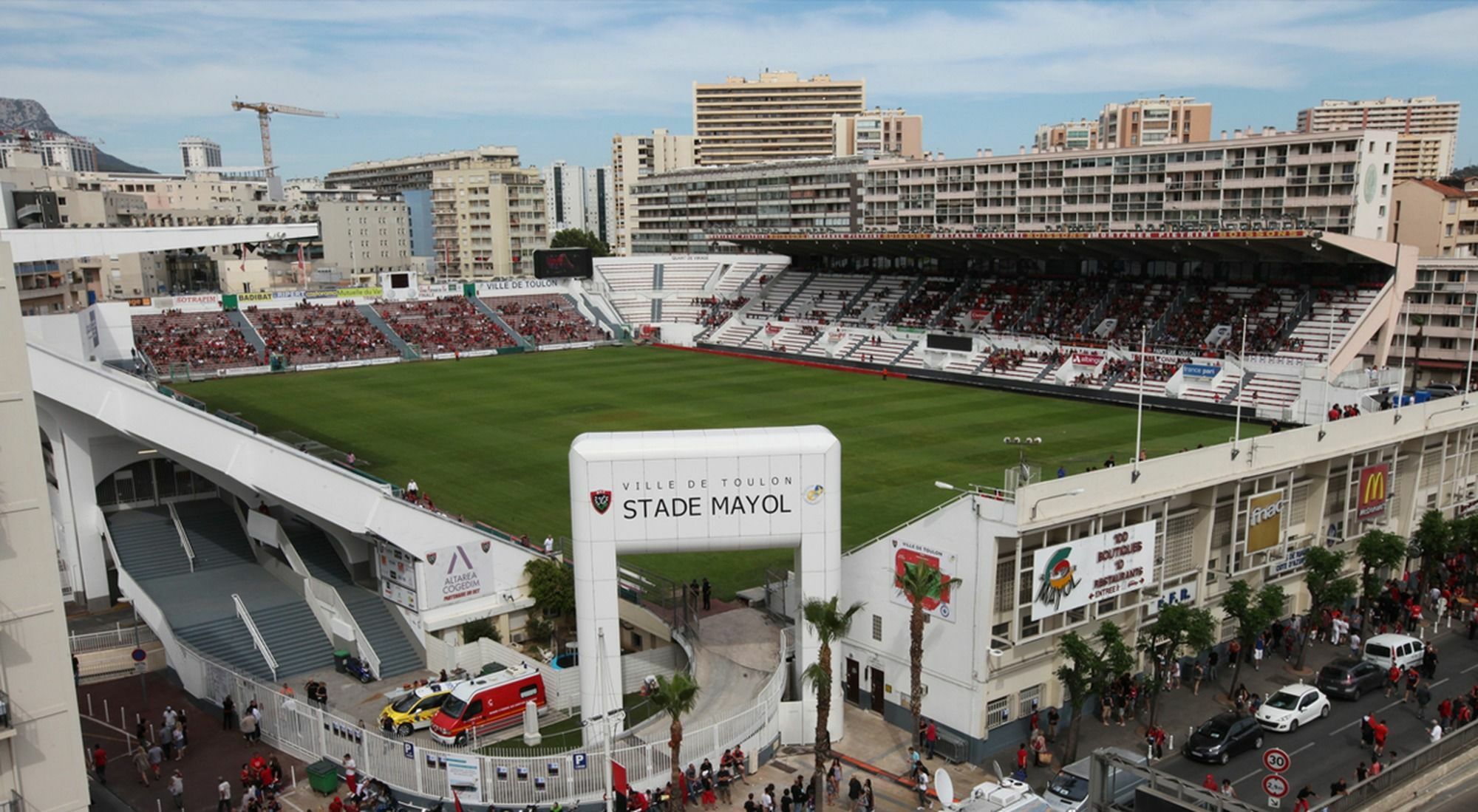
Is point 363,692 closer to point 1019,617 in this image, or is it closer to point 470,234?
point 1019,617

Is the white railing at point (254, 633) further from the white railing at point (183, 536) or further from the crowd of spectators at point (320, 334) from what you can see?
the crowd of spectators at point (320, 334)

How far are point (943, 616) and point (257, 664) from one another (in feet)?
55.5

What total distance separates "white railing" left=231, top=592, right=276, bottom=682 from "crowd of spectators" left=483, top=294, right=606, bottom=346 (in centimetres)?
6250

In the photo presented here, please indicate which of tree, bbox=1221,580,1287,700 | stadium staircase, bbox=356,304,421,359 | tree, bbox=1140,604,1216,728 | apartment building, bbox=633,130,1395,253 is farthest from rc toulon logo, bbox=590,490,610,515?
stadium staircase, bbox=356,304,421,359

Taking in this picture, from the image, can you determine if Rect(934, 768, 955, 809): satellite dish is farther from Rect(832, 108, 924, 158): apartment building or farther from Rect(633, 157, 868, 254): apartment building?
Rect(832, 108, 924, 158): apartment building

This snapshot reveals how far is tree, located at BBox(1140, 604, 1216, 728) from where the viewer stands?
23.7 m

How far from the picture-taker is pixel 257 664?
27125 millimetres

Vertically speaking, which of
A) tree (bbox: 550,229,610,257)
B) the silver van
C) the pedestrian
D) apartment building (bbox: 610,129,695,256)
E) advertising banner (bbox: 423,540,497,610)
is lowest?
the pedestrian

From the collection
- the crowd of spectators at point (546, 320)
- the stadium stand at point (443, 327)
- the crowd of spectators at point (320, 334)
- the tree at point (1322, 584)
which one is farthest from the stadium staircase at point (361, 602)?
the crowd of spectators at point (546, 320)

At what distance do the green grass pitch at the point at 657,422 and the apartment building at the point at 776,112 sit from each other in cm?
12475

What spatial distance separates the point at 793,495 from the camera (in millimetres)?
22312

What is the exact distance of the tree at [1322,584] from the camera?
27.2 m

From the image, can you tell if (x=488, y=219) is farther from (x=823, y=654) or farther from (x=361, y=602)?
(x=823, y=654)

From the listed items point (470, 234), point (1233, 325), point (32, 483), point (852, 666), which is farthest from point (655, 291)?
point (32, 483)
